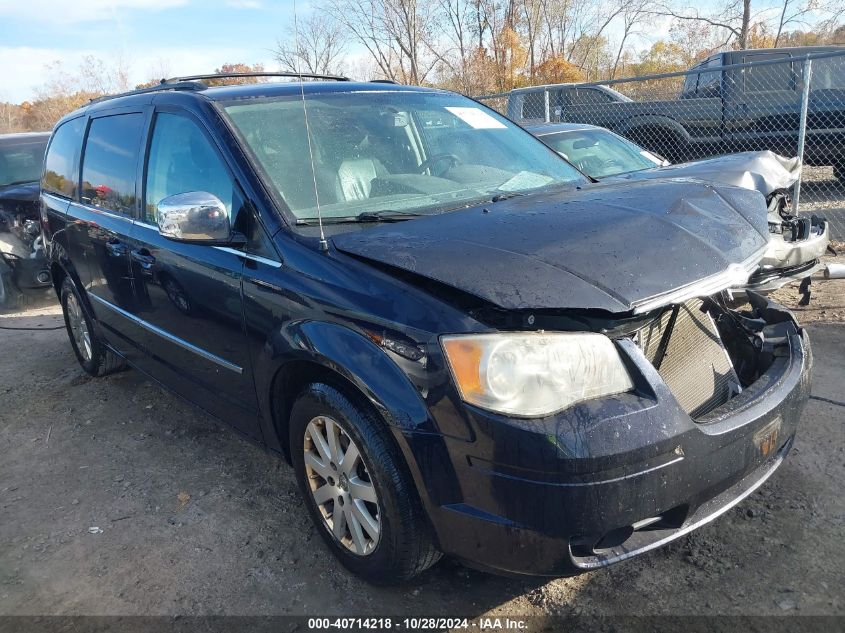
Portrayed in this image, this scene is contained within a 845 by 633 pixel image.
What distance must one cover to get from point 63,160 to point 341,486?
346cm

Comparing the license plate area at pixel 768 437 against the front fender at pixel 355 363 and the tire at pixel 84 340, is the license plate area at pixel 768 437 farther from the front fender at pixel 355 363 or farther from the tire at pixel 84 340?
the tire at pixel 84 340

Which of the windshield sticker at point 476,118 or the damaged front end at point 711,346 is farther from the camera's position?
the windshield sticker at point 476,118

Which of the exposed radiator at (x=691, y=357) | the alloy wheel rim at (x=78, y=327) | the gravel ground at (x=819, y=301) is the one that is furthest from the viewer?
the gravel ground at (x=819, y=301)

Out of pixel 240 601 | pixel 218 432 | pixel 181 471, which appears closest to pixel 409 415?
pixel 240 601

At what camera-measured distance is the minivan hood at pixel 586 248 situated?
196 centimetres

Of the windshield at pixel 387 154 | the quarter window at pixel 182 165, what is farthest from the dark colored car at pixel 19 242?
the windshield at pixel 387 154

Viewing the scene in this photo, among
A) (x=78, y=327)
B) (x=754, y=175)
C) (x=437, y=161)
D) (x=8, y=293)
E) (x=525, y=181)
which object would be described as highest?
(x=437, y=161)

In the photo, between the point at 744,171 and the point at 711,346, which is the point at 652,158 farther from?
the point at 711,346

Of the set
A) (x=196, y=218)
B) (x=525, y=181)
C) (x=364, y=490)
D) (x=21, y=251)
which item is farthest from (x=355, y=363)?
(x=21, y=251)

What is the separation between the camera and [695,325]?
8.34 feet

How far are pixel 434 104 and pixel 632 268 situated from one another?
1.85m

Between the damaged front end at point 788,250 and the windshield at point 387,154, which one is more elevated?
the windshield at point 387,154

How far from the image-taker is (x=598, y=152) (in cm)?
652

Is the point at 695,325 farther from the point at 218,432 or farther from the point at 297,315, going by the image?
the point at 218,432
